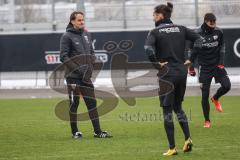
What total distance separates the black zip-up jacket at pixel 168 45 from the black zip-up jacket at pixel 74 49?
245 centimetres

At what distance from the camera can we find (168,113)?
10.2 meters

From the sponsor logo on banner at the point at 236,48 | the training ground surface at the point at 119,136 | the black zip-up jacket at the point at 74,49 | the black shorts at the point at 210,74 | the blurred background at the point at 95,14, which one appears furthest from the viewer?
the blurred background at the point at 95,14

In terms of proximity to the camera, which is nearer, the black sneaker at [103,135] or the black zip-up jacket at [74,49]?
the black zip-up jacket at [74,49]

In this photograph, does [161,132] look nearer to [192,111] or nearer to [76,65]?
[76,65]

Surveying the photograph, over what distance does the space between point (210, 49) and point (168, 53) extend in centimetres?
386

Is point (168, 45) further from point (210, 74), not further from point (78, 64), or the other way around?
point (210, 74)

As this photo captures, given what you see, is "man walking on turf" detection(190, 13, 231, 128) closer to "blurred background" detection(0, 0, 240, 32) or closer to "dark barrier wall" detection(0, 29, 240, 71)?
"dark barrier wall" detection(0, 29, 240, 71)

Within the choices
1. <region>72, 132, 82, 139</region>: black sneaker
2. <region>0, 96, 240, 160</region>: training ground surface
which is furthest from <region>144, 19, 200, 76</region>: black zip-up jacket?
<region>72, 132, 82, 139</region>: black sneaker

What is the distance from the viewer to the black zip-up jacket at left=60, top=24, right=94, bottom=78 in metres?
12.3

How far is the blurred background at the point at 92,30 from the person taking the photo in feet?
88.3

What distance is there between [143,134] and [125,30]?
14.6 m

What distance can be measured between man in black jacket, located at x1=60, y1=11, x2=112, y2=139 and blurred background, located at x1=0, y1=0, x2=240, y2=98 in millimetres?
13553

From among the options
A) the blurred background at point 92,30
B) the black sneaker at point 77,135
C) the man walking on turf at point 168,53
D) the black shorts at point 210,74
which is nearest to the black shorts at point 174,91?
the man walking on turf at point 168,53

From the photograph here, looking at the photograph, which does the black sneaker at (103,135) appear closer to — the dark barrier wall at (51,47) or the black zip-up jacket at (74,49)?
the black zip-up jacket at (74,49)
